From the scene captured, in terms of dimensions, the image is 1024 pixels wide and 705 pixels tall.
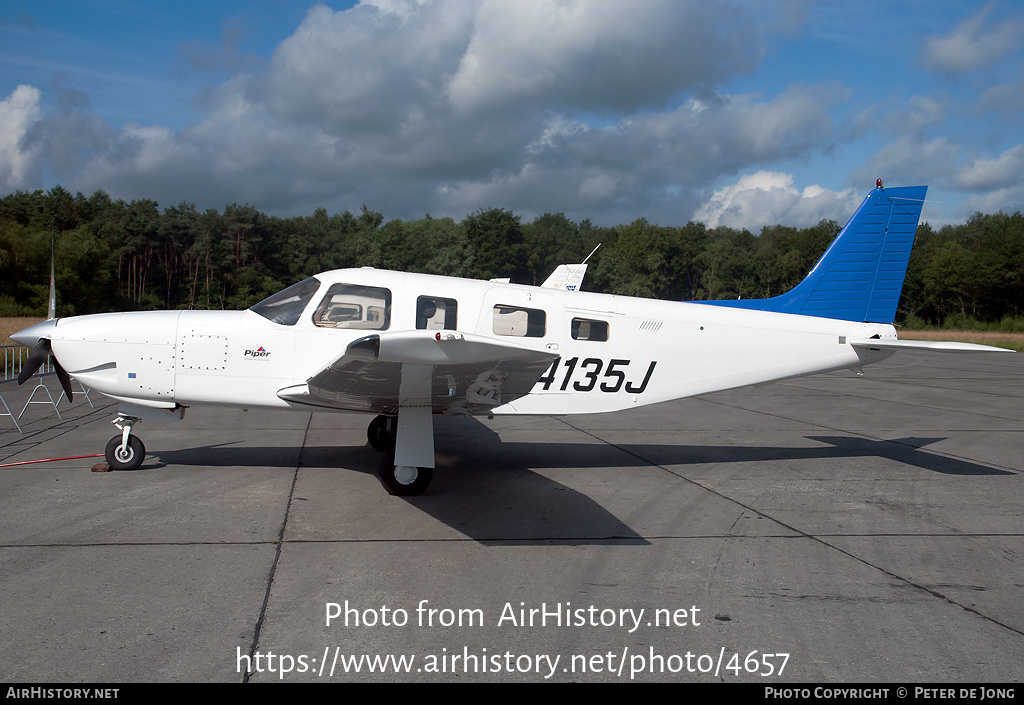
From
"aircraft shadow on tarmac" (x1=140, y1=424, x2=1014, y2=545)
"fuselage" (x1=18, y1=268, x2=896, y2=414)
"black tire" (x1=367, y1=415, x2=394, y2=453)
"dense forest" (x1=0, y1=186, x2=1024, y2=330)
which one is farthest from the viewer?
"dense forest" (x1=0, y1=186, x2=1024, y2=330)

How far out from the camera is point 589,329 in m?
7.77

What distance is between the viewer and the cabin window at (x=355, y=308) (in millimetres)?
7234

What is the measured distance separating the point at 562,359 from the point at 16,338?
6002mm

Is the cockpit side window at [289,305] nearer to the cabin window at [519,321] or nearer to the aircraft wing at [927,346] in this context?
the cabin window at [519,321]

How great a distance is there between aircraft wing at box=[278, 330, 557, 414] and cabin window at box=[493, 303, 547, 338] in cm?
49

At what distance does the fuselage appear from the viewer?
7199mm

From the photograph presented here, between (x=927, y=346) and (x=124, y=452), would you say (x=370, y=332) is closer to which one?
(x=124, y=452)

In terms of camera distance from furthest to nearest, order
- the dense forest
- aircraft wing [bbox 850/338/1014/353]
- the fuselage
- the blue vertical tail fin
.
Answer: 1. the dense forest
2. the blue vertical tail fin
3. the fuselage
4. aircraft wing [bbox 850/338/1014/353]

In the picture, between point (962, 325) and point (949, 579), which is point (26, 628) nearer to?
point (949, 579)

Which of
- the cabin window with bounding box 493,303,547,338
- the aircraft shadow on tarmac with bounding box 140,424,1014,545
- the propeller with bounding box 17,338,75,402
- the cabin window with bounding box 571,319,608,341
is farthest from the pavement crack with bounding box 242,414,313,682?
the cabin window with bounding box 571,319,608,341

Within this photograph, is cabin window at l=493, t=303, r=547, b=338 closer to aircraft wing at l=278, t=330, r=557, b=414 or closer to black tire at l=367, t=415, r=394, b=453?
aircraft wing at l=278, t=330, r=557, b=414

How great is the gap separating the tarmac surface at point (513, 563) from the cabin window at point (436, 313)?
1.81 m

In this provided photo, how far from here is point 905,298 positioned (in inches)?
2744

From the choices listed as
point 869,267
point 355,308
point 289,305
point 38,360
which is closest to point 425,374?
point 355,308
